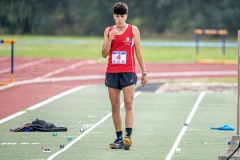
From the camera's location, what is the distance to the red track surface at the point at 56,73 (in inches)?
850

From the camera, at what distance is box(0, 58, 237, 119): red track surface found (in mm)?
21594

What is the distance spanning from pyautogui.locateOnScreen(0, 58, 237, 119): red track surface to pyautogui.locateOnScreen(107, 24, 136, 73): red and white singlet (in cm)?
568

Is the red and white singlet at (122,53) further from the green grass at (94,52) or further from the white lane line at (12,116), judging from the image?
the green grass at (94,52)

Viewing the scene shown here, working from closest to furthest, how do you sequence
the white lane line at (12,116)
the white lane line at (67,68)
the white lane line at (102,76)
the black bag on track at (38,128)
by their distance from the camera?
1. the black bag on track at (38,128)
2. the white lane line at (12,116)
3. the white lane line at (102,76)
4. the white lane line at (67,68)

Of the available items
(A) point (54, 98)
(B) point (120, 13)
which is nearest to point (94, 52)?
(A) point (54, 98)

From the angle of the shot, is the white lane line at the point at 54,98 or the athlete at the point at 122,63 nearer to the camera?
the athlete at the point at 122,63

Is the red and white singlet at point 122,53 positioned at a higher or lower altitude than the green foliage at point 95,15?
higher

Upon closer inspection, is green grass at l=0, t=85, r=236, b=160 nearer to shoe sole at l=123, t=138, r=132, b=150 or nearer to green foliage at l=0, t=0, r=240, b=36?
shoe sole at l=123, t=138, r=132, b=150

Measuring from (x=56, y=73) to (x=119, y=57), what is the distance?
1941 cm

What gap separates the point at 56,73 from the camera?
32031mm

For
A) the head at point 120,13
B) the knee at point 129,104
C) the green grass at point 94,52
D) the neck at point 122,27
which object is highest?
the head at point 120,13

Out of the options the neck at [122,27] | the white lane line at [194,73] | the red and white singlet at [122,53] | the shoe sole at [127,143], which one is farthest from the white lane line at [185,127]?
the white lane line at [194,73]

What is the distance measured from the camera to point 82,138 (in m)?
14.2

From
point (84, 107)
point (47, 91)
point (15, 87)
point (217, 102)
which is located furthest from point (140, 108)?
point (15, 87)
